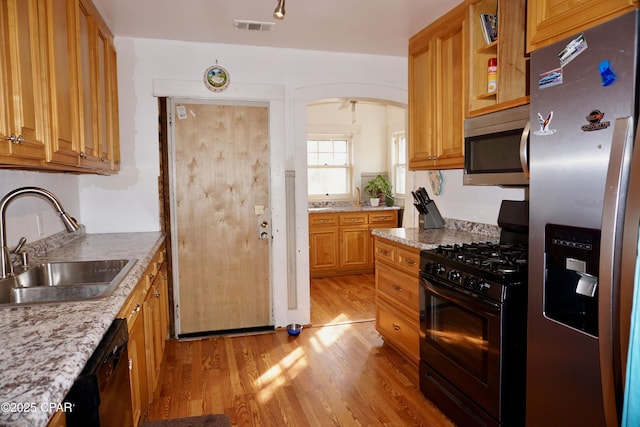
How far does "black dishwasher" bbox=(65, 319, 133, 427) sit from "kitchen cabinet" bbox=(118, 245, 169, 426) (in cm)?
25

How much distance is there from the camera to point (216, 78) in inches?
139

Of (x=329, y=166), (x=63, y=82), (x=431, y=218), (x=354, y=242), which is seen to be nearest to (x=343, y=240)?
(x=354, y=242)

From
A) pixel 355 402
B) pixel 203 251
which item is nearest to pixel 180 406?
pixel 355 402

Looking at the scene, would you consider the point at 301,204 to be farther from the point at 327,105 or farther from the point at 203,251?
the point at 327,105

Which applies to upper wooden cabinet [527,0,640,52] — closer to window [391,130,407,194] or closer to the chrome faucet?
the chrome faucet

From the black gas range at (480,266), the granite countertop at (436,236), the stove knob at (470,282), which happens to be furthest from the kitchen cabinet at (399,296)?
the stove knob at (470,282)

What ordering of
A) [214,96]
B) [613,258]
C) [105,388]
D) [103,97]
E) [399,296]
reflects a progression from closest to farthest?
1. [105,388]
2. [613,258]
3. [103,97]
4. [399,296]
5. [214,96]

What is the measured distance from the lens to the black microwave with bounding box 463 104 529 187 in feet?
7.34

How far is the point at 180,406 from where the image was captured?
2.52 metres

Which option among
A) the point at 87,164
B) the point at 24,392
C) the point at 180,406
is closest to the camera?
the point at 24,392

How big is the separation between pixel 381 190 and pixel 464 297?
428 centimetres

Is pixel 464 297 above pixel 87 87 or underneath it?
underneath

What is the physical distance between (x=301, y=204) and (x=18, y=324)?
269cm

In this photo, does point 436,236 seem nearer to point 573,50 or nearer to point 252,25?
point 573,50
